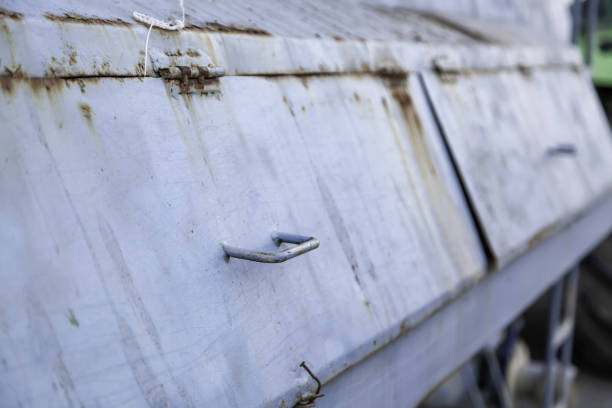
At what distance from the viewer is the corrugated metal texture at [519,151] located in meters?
1.65

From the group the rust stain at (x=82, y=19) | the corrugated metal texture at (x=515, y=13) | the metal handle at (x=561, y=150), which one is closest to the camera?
the rust stain at (x=82, y=19)

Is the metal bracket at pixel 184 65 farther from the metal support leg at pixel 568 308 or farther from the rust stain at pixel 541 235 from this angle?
the metal support leg at pixel 568 308

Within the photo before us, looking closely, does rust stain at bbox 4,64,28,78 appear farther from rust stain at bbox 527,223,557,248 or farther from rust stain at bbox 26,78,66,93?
rust stain at bbox 527,223,557,248

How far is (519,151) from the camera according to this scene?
198cm

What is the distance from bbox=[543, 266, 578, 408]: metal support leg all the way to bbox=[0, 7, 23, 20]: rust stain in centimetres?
275

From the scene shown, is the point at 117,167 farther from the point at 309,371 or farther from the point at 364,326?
the point at 364,326

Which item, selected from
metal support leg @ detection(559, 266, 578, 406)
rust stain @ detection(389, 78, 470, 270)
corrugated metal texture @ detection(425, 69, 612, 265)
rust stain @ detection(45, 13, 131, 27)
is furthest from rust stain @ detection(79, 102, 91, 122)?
metal support leg @ detection(559, 266, 578, 406)

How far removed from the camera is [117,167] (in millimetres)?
837

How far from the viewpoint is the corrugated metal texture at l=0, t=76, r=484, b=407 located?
2.38ft

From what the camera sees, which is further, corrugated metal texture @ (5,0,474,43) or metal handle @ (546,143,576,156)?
metal handle @ (546,143,576,156)

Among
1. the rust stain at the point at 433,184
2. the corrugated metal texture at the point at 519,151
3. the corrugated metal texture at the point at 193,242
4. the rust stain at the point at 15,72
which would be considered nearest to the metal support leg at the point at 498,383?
the corrugated metal texture at the point at 519,151

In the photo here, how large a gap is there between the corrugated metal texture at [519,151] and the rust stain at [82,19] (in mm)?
943

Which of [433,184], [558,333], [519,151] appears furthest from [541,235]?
[558,333]

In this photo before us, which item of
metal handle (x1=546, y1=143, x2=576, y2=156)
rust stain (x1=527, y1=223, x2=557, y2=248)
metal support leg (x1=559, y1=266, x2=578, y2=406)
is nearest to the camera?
rust stain (x1=527, y1=223, x2=557, y2=248)
